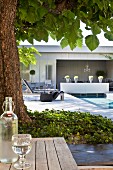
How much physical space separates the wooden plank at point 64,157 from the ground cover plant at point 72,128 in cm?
94

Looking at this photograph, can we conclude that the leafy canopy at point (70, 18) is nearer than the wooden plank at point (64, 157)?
No

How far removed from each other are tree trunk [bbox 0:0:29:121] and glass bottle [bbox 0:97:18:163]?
1448 millimetres

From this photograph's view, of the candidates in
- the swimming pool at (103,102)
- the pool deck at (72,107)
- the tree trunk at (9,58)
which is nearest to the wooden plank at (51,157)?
the tree trunk at (9,58)

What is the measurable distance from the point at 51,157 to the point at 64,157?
61mm

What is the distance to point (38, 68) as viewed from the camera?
19203mm

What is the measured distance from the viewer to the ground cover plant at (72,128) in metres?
2.80

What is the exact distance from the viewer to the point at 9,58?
292 cm

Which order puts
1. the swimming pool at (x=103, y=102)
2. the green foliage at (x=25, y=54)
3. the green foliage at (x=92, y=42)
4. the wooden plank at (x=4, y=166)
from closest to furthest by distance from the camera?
1. the wooden plank at (x=4, y=166)
2. the green foliage at (x=92, y=42)
3. the green foliage at (x=25, y=54)
4. the swimming pool at (x=103, y=102)

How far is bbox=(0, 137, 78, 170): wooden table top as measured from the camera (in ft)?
4.37

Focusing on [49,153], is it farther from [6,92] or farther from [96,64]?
[96,64]

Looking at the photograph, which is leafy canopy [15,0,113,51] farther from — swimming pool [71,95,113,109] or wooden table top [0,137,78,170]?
swimming pool [71,95,113,109]

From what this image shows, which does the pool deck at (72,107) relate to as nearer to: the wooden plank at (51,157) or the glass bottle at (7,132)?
the wooden plank at (51,157)

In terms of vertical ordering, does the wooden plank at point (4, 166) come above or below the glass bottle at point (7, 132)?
below

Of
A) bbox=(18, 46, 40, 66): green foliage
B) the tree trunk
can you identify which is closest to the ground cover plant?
the tree trunk
